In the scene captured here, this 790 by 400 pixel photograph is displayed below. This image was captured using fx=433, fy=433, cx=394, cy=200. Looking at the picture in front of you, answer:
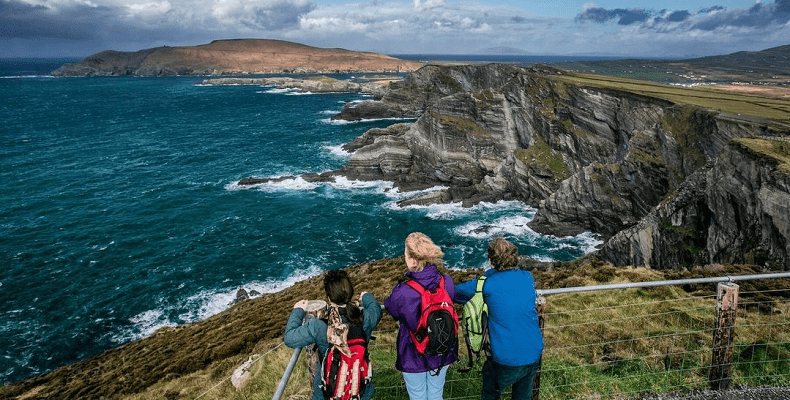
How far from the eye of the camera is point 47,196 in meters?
50.8

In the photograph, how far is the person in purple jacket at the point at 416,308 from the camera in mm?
4965

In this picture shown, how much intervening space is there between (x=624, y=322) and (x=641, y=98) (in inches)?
1407

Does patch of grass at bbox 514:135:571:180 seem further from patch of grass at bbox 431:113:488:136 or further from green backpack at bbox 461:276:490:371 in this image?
green backpack at bbox 461:276:490:371

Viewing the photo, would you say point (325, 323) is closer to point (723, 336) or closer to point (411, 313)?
point (411, 313)

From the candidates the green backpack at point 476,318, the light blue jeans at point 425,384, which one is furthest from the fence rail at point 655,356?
the light blue jeans at point 425,384

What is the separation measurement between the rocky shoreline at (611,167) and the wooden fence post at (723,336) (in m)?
16.2

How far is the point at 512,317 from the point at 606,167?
3747 cm

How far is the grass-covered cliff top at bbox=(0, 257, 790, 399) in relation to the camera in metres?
12.7

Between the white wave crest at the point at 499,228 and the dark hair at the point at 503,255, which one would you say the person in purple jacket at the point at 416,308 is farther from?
the white wave crest at the point at 499,228

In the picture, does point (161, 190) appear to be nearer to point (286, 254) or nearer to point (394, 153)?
point (286, 254)

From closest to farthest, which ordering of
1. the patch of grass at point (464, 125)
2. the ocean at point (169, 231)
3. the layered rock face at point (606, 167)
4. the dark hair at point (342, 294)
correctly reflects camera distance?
the dark hair at point (342, 294) → the layered rock face at point (606, 167) → the ocean at point (169, 231) → the patch of grass at point (464, 125)

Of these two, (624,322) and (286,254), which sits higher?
(624,322)

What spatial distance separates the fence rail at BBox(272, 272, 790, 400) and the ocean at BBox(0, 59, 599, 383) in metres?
24.1

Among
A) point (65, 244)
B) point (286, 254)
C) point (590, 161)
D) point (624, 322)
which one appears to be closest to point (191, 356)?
point (624, 322)
